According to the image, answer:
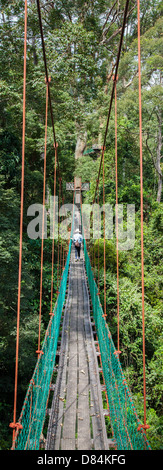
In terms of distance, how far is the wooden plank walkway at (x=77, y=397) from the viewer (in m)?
2.11

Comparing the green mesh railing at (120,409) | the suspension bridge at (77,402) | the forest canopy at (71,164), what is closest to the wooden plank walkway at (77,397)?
the suspension bridge at (77,402)

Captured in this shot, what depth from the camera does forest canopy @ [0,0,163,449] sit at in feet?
15.2

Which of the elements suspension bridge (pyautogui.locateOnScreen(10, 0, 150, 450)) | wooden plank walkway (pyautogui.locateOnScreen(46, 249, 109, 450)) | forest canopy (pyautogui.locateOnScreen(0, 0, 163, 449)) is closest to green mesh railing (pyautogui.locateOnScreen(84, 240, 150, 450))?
suspension bridge (pyautogui.locateOnScreen(10, 0, 150, 450))

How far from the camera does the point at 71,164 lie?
31.8 feet

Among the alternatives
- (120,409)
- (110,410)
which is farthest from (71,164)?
(120,409)

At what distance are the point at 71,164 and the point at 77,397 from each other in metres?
7.78

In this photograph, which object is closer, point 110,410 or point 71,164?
point 110,410

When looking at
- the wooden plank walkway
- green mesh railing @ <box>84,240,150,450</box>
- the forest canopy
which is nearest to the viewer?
green mesh railing @ <box>84,240,150,450</box>

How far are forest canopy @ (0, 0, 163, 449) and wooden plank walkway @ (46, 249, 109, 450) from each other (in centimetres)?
93

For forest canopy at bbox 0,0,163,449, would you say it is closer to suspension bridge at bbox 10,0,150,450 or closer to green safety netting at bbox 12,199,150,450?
suspension bridge at bbox 10,0,150,450

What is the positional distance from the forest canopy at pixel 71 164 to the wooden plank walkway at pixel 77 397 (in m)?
0.93

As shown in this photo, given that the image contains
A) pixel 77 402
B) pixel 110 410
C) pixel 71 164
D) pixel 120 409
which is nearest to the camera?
pixel 120 409

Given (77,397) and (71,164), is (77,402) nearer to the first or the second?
(77,397)
